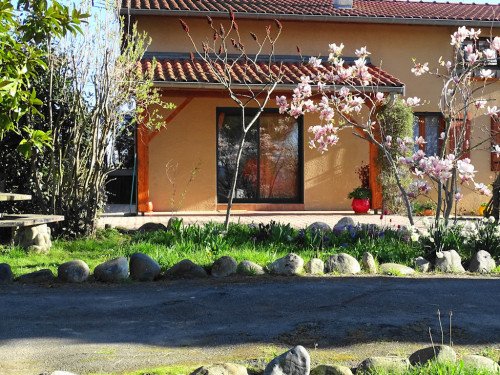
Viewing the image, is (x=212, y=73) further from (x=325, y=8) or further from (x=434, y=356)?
(x=434, y=356)

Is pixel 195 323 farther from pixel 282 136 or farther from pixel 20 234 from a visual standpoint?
pixel 282 136

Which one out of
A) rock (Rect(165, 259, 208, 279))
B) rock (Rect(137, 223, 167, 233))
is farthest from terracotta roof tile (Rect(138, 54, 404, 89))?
rock (Rect(165, 259, 208, 279))

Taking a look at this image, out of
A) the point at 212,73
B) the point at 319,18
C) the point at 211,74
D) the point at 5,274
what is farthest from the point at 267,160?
the point at 5,274

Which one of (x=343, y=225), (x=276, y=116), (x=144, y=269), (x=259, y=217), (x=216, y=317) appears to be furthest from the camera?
(x=276, y=116)

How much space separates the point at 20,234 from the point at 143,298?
370 centimetres

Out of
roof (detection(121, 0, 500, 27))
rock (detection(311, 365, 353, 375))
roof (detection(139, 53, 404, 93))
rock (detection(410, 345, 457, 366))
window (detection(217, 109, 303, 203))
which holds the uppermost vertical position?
roof (detection(121, 0, 500, 27))

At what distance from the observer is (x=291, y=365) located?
3.88 meters

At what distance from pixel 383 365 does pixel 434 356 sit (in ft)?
0.93

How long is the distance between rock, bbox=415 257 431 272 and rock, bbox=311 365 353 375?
4.09 metres

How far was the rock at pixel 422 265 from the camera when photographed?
791cm

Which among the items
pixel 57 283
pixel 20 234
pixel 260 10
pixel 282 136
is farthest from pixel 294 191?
pixel 57 283

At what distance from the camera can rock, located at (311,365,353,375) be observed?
395cm

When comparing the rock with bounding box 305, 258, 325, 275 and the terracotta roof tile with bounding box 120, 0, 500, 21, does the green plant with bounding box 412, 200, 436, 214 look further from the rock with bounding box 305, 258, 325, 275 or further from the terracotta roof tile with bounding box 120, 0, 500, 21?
the rock with bounding box 305, 258, 325, 275

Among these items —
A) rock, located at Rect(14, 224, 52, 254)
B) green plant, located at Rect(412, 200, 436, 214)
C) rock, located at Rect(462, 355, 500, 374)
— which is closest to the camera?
rock, located at Rect(462, 355, 500, 374)
